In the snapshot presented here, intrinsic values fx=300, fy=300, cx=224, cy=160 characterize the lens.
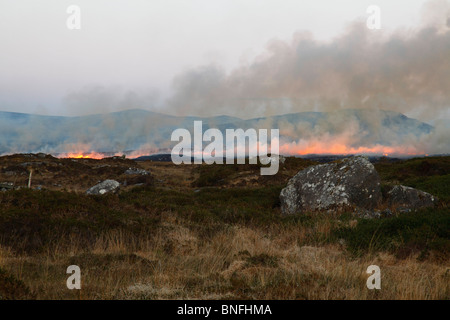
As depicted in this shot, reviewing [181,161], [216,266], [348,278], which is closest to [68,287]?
[216,266]

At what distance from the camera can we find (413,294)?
4617 mm

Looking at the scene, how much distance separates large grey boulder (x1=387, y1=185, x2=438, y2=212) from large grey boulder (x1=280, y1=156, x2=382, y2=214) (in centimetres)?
74

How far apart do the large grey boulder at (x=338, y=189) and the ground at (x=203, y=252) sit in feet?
7.33

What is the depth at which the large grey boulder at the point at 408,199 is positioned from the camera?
13.0 metres

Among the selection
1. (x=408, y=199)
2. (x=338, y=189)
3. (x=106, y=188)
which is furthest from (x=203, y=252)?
(x=106, y=188)

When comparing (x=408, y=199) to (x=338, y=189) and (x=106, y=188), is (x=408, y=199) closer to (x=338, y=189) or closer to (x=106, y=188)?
(x=338, y=189)

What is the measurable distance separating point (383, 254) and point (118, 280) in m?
6.04

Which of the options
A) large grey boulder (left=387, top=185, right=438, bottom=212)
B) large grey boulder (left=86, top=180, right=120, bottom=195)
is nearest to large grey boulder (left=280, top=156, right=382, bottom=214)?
large grey boulder (left=387, top=185, right=438, bottom=212)

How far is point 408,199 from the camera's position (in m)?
13.4

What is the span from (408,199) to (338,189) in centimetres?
309

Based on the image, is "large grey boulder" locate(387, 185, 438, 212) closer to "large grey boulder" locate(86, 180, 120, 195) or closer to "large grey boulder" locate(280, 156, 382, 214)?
"large grey boulder" locate(280, 156, 382, 214)
